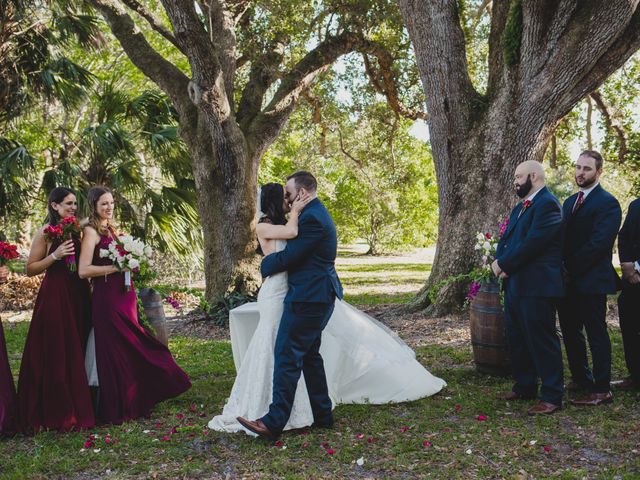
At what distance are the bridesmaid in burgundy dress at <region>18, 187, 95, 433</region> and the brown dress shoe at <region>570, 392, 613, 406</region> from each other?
13.6 feet

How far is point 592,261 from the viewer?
17.4 feet

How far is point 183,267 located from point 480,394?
13615mm

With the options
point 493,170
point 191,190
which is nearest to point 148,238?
point 191,190

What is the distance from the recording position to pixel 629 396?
559cm

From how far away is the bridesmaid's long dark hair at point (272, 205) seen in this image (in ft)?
16.3

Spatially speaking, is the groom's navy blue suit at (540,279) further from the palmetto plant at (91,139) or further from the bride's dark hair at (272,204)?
the palmetto plant at (91,139)

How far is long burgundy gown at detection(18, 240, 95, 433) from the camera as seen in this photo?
516 centimetres

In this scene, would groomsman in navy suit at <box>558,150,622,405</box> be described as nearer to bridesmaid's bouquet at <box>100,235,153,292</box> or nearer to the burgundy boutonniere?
the burgundy boutonniere

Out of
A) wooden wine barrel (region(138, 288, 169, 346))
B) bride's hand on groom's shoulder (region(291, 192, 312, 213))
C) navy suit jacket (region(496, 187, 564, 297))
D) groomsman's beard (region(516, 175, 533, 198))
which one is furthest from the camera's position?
wooden wine barrel (region(138, 288, 169, 346))

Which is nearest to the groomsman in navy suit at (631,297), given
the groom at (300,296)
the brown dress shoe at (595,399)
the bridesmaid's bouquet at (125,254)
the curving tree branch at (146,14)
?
the brown dress shoe at (595,399)

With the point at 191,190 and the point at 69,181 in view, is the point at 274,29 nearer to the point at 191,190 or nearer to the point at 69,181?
the point at 191,190

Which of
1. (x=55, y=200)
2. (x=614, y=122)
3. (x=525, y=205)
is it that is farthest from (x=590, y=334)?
(x=614, y=122)

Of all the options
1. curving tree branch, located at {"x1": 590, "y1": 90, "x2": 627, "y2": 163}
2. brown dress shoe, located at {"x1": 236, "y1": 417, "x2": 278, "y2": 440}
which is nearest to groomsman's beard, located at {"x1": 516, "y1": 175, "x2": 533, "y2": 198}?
brown dress shoe, located at {"x1": 236, "y1": 417, "x2": 278, "y2": 440}

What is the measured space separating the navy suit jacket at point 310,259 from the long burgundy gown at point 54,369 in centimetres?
188
